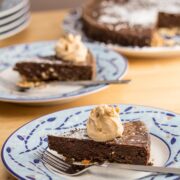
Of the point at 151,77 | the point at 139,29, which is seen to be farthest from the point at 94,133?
the point at 139,29

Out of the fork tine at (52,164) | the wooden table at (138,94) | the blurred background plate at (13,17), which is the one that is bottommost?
the wooden table at (138,94)

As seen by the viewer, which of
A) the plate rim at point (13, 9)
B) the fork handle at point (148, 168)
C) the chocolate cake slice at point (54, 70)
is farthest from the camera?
the plate rim at point (13, 9)

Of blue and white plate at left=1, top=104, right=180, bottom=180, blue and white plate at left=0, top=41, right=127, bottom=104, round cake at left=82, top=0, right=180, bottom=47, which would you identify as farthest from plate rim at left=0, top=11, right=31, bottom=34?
blue and white plate at left=1, top=104, right=180, bottom=180

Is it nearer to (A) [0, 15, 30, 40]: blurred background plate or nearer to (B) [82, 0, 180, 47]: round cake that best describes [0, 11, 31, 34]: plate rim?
(A) [0, 15, 30, 40]: blurred background plate

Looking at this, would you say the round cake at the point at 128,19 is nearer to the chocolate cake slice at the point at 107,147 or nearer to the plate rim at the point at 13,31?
the plate rim at the point at 13,31

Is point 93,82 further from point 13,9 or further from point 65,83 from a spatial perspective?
point 13,9

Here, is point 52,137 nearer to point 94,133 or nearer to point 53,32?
point 94,133

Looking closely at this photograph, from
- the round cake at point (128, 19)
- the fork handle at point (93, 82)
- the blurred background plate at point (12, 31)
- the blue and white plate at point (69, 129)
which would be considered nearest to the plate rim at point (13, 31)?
the blurred background plate at point (12, 31)

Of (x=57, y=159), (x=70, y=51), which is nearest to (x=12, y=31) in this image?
(x=70, y=51)
